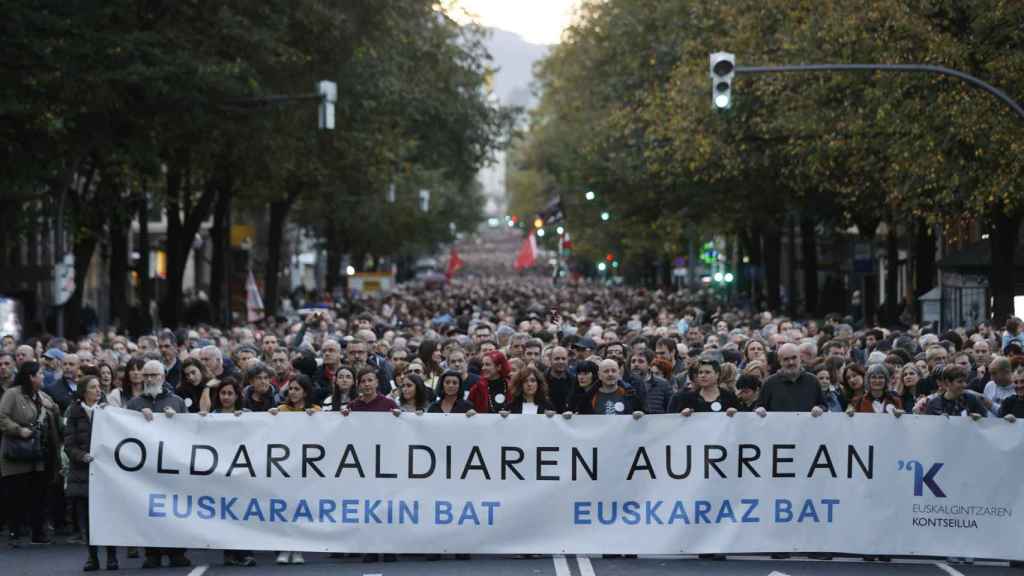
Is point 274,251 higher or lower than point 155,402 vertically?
higher

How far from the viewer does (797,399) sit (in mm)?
14039

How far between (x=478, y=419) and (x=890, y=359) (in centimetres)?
559

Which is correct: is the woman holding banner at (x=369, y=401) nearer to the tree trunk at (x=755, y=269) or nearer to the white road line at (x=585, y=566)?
the white road line at (x=585, y=566)

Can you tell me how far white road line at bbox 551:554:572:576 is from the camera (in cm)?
1277

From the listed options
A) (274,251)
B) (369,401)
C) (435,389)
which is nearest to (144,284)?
(274,251)

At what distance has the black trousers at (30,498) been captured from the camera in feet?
50.1

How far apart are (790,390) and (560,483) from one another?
2.00 meters

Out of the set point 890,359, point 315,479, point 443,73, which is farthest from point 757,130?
point 315,479

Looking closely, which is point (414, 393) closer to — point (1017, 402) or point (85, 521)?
point (85, 521)

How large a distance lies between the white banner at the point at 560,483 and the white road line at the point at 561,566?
141mm

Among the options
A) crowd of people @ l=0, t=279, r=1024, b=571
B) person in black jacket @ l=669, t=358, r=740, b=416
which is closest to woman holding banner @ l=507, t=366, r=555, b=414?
crowd of people @ l=0, t=279, r=1024, b=571

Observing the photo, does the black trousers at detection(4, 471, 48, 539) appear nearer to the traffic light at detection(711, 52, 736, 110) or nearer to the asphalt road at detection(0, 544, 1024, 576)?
the asphalt road at detection(0, 544, 1024, 576)

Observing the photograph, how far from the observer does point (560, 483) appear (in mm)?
13070

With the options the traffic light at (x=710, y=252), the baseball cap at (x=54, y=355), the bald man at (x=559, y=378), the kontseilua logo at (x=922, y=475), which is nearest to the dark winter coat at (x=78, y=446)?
the bald man at (x=559, y=378)
